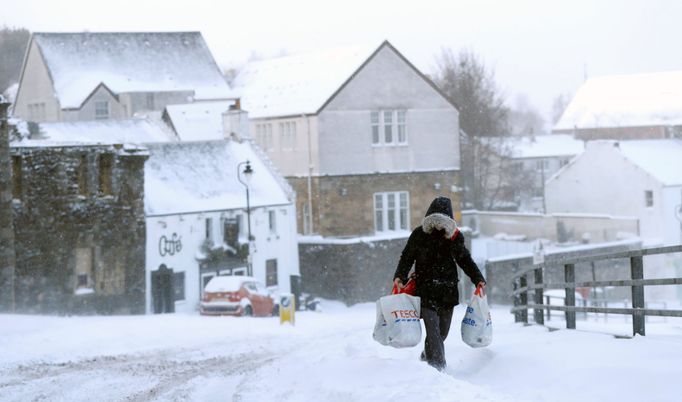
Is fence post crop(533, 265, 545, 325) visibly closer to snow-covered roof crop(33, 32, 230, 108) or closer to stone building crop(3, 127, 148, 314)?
stone building crop(3, 127, 148, 314)

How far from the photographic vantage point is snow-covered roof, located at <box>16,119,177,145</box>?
152 feet

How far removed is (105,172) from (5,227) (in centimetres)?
465

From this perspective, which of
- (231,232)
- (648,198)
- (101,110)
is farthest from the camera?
(101,110)

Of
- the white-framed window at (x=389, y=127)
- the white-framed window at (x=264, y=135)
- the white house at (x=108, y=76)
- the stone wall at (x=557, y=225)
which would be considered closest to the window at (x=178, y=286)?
the white-framed window at (x=264, y=135)

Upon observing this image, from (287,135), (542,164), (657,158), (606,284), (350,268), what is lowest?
(350,268)

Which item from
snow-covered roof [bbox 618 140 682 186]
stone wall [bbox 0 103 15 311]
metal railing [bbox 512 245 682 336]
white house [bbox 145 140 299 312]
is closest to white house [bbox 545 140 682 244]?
snow-covered roof [bbox 618 140 682 186]

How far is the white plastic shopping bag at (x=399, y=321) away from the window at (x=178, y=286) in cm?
3047

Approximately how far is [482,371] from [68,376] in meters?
5.16

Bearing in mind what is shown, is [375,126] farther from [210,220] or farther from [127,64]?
[127,64]

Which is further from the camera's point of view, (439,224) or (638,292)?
(638,292)

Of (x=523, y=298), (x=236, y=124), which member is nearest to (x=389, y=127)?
(x=236, y=124)

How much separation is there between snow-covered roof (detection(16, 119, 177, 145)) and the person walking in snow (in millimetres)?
35994

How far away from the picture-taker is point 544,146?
80.9 meters

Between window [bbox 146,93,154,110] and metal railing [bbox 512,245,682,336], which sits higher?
window [bbox 146,93,154,110]
